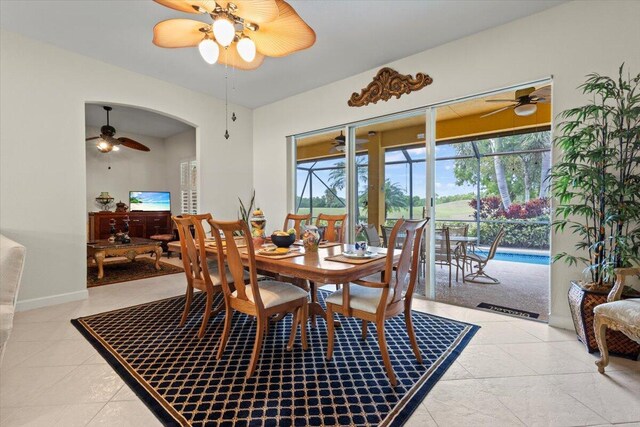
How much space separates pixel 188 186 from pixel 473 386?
22.9 feet

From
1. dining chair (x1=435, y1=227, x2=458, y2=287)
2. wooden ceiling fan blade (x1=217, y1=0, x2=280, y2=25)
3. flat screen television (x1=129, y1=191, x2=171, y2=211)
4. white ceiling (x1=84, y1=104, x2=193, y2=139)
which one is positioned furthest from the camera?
flat screen television (x1=129, y1=191, x2=171, y2=211)

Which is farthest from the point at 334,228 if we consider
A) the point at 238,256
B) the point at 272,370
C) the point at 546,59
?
the point at 546,59

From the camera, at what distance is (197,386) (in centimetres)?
181

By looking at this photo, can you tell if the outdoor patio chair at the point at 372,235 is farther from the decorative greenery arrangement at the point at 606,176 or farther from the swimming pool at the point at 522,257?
the swimming pool at the point at 522,257

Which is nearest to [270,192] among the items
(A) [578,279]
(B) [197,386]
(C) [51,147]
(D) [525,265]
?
(C) [51,147]

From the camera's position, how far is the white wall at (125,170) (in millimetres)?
6828

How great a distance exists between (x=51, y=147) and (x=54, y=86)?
691 mm

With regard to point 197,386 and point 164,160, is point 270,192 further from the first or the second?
point 164,160

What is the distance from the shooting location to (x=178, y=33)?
7.50ft

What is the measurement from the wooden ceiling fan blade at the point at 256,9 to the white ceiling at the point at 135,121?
4174 mm

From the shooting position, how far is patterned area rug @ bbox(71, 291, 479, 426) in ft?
5.22

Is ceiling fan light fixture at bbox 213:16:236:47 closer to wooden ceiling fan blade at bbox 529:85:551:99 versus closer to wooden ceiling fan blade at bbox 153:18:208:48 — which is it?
wooden ceiling fan blade at bbox 153:18:208:48

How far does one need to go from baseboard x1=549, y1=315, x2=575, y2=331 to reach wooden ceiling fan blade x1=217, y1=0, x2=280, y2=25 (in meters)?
3.36

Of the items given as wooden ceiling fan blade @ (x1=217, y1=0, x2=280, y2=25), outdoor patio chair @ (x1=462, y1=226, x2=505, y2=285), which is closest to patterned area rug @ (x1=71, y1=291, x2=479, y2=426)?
outdoor patio chair @ (x1=462, y1=226, x2=505, y2=285)
